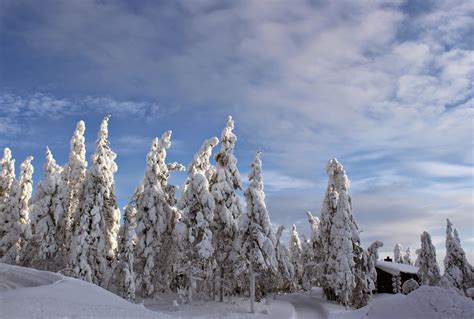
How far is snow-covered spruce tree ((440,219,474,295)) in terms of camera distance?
44.4m

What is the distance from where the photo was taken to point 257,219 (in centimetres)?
3597

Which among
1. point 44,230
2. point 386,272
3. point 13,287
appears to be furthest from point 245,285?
point 386,272

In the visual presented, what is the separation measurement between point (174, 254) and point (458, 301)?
28.9 meters

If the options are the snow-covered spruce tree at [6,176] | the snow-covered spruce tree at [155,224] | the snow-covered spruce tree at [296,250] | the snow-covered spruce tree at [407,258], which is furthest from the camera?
the snow-covered spruce tree at [407,258]

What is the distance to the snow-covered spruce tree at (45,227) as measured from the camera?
38219mm

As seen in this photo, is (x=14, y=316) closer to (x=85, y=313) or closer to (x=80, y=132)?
(x=85, y=313)

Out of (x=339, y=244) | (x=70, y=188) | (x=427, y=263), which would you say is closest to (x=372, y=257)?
(x=339, y=244)

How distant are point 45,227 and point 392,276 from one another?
46448mm

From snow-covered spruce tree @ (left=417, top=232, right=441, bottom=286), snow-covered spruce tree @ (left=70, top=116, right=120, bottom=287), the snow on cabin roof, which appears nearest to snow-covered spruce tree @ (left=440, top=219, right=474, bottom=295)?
snow-covered spruce tree @ (left=417, top=232, right=441, bottom=286)

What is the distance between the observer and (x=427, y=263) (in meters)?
51.1

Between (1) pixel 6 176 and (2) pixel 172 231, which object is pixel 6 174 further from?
(2) pixel 172 231

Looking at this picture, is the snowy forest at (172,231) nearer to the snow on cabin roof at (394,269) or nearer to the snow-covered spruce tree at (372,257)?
the snow-covered spruce tree at (372,257)

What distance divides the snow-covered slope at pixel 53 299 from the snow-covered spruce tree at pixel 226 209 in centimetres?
1716

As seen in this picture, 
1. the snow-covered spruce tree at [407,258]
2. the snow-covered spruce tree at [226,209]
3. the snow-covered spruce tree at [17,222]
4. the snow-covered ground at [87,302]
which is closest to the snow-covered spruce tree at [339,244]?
the snow-covered spruce tree at [226,209]
